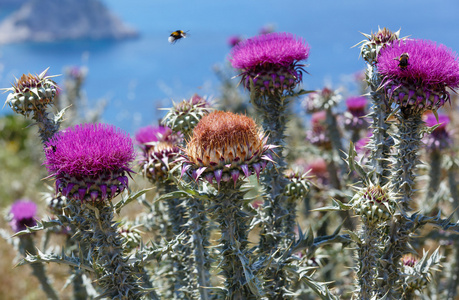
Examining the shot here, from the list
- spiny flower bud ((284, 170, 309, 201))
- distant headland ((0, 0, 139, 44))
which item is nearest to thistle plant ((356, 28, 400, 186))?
spiny flower bud ((284, 170, 309, 201))

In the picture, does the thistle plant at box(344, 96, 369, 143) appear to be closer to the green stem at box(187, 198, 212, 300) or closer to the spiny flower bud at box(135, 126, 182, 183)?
the spiny flower bud at box(135, 126, 182, 183)

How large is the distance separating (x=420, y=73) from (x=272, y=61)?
45.6 inches

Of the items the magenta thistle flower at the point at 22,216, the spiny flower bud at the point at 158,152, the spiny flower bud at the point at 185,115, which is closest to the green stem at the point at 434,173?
the spiny flower bud at the point at 185,115

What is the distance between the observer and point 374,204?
2846mm

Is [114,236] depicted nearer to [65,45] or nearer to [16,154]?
[16,154]

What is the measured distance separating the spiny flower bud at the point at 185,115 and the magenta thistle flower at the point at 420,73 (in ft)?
5.04

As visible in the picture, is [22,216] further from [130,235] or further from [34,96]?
[34,96]

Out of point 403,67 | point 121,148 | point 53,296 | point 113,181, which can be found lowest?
point 53,296

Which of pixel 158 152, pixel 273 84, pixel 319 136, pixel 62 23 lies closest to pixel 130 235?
pixel 158 152

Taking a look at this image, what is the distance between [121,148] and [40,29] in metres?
24.0

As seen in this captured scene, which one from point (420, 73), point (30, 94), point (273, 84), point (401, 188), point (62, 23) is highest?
point (62, 23)

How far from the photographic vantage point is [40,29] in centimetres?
2353

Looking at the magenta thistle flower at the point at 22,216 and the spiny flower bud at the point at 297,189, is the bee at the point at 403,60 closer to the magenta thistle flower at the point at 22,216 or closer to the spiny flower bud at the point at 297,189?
the spiny flower bud at the point at 297,189

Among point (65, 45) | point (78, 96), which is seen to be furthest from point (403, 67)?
point (65, 45)
